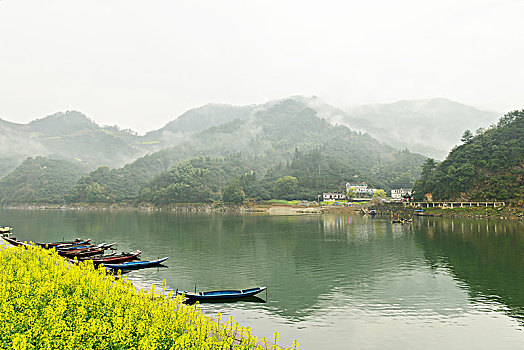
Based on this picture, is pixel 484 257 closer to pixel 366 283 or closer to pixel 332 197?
pixel 366 283

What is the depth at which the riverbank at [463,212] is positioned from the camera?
87.2 metres

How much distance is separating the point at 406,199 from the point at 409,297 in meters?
104

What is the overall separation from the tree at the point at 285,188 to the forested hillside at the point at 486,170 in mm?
62597

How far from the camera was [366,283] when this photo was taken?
32.8 metres

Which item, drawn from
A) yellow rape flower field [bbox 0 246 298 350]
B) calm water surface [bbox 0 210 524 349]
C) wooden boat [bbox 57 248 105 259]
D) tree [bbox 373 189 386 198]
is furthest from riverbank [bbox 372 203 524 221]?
yellow rape flower field [bbox 0 246 298 350]

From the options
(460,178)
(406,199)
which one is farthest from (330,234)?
(406,199)

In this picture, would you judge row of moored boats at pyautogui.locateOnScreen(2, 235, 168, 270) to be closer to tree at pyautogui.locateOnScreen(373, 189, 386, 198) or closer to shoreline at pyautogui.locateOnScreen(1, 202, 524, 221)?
shoreline at pyautogui.locateOnScreen(1, 202, 524, 221)

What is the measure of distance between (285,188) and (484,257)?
124 meters

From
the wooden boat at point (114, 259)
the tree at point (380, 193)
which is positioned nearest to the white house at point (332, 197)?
the tree at point (380, 193)

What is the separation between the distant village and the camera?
159500 mm

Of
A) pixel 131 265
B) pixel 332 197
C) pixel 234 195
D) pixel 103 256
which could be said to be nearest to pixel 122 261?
pixel 131 265

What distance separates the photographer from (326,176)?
182 m

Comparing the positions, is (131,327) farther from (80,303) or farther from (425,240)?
(425,240)

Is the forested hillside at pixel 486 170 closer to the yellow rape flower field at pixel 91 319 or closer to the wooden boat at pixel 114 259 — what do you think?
the wooden boat at pixel 114 259
